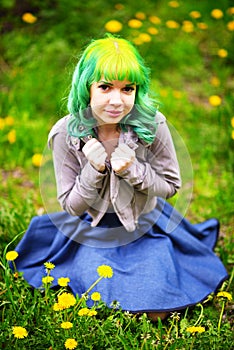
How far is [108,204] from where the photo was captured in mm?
1866

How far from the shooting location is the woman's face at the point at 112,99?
5.27ft

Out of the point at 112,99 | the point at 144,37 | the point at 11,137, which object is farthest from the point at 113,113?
the point at 144,37

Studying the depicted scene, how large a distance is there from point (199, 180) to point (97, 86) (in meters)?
1.29

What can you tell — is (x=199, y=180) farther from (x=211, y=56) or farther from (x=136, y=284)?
(x=211, y=56)

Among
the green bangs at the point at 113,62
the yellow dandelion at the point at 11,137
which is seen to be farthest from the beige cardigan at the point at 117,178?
the yellow dandelion at the point at 11,137

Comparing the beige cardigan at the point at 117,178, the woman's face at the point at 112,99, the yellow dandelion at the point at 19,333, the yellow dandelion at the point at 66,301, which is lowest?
the yellow dandelion at the point at 19,333

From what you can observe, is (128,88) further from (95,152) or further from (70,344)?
(70,344)

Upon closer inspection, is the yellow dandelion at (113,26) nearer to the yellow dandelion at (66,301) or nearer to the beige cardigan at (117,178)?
the beige cardigan at (117,178)

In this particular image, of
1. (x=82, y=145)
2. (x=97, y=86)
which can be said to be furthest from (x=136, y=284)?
(x=97, y=86)

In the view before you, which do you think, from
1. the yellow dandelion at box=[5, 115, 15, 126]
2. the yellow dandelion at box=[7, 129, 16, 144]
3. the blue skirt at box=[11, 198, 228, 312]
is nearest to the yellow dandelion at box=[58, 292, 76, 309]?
the blue skirt at box=[11, 198, 228, 312]

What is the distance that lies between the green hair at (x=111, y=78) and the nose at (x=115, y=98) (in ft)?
0.16

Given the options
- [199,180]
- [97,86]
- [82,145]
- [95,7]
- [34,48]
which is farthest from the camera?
[95,7]

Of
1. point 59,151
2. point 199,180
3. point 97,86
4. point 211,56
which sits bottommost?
point 199,180

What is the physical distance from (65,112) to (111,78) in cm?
35
